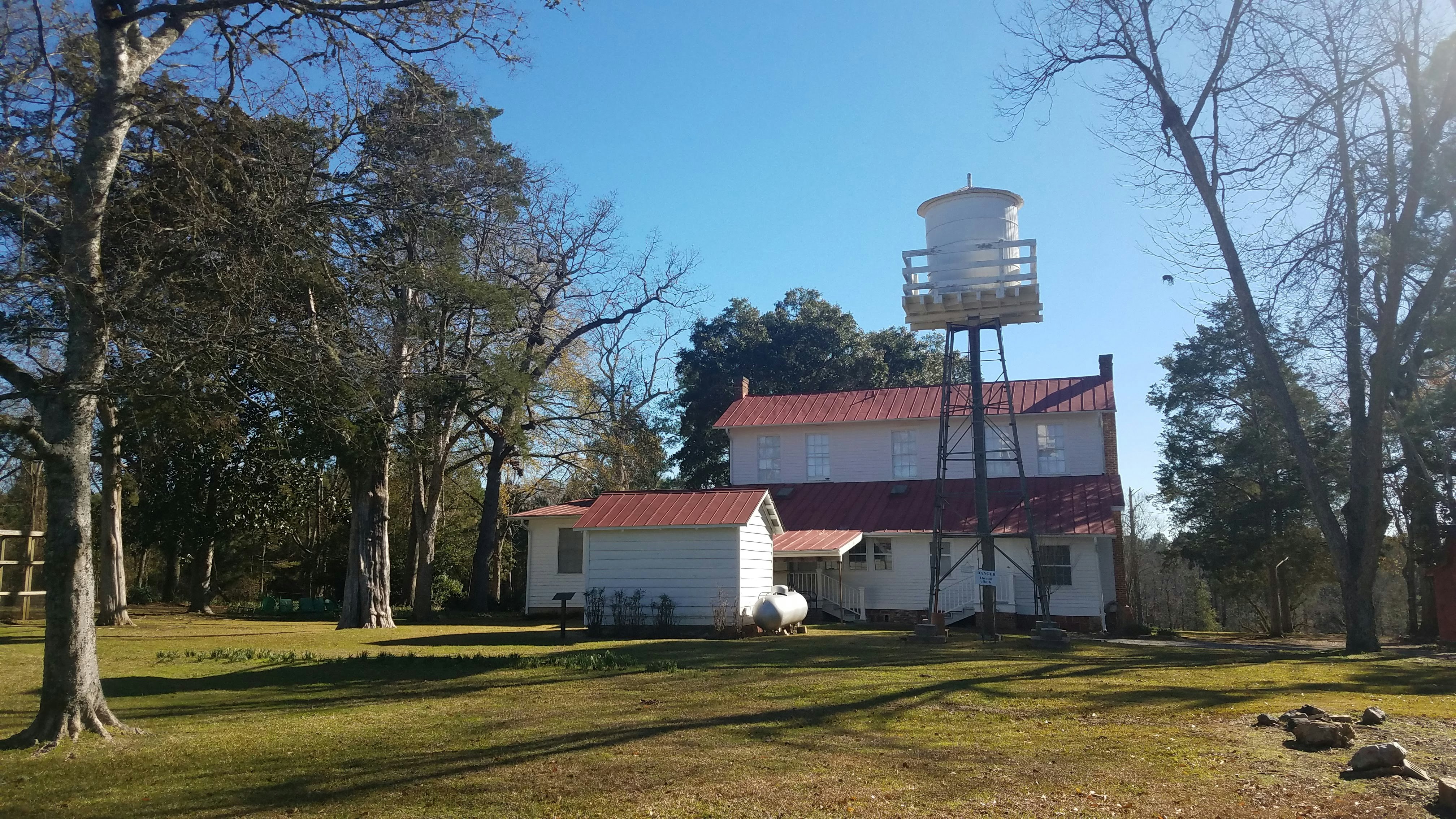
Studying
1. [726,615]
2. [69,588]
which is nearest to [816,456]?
[726,615]

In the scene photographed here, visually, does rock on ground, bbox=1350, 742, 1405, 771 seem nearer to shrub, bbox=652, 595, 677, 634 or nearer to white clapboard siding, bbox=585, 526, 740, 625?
white clapboard siding, bbox=585, 526, 740, 625

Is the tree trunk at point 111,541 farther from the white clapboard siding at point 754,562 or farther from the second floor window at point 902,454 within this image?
the second floor window at point 902,454

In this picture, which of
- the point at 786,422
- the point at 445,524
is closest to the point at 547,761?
the point at 786,422

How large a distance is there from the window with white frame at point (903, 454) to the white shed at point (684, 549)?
10.3 metres

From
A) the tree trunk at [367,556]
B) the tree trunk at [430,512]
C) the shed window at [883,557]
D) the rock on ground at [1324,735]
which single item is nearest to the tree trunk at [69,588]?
the rock on ground at [1324,735]

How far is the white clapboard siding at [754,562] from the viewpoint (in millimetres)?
19031

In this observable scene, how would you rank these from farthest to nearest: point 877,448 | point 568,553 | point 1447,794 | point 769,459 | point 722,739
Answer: point 769,459
point 877,448
point 568,553
point 722,739
point 1447,794

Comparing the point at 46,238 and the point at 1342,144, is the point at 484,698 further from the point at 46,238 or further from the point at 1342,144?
the point at 1342,144

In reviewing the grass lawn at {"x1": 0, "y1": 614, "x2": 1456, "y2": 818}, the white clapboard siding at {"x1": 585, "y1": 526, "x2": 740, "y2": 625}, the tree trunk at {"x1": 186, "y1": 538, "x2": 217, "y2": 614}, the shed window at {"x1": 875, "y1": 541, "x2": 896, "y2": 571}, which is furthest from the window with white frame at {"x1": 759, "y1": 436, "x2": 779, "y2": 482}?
the tree trunk at {"x1": 186, "y1": 538, "x2": 217, "y2": 614}

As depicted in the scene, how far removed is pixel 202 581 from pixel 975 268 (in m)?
25.3

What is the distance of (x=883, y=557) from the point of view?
2612cm

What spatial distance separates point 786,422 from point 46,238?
23303 millimetres

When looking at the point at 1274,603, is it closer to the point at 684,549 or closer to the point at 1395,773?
the point at 684,549

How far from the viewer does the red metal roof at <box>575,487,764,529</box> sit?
19109 mm
